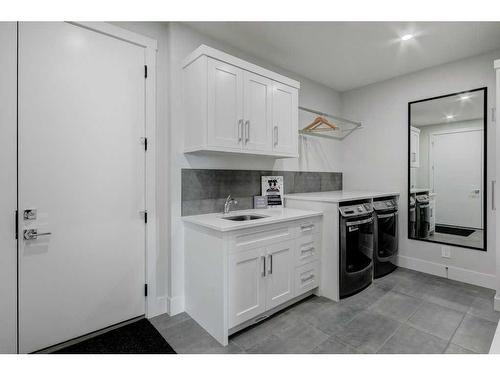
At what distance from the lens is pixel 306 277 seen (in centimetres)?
258

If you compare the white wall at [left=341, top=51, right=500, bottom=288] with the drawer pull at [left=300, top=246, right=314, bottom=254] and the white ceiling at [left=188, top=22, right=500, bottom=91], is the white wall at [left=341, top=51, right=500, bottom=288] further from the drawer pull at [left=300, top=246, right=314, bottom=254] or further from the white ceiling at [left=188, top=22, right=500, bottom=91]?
the drawer pull at [left=300, top=246, right=314, bottom=254]

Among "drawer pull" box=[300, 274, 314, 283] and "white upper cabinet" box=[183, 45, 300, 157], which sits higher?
"white upper cabinet" box=[183, 45, 300, 157]

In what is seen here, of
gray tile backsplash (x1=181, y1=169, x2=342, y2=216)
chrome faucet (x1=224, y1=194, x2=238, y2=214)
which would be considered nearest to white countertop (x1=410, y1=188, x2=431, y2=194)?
gray tile backsplash (x1=181, y1=169, x2=342, y2=216)

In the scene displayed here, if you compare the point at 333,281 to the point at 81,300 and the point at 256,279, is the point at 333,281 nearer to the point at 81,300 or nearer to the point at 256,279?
the point at 256,279

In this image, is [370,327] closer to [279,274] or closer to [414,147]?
[279,274]

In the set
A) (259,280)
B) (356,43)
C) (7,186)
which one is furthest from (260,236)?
(356,43)

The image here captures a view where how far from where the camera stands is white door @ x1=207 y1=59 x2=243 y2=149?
2195mm

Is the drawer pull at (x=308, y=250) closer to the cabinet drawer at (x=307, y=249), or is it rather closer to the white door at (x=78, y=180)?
the cabinet drawer at (x=307, y=249)

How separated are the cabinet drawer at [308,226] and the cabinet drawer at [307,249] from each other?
4 centimetres

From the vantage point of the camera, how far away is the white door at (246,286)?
1967 millimetres

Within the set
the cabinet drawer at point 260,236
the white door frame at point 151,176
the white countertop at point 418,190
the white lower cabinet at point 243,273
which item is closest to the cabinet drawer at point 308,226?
the white lower cabinet at point 243,273

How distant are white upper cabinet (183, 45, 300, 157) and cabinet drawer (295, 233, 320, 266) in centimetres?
90
